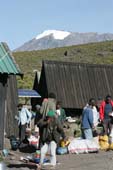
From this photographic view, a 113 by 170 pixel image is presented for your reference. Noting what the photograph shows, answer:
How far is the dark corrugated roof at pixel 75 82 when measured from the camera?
30172 millimetres

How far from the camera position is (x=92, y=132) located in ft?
59.3

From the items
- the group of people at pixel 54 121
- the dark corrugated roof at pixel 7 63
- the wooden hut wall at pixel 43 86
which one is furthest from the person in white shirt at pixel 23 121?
the wooden hut wall at pixel 43 86

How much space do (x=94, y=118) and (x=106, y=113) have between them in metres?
0.87

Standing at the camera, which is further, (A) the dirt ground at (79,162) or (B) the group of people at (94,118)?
(B) the group of people at (94,118)

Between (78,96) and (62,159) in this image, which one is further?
(78,96)

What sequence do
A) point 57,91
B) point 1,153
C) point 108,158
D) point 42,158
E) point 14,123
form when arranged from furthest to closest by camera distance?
point 57,91
point 14,123
point 1,153
point 108,158
point 42,158

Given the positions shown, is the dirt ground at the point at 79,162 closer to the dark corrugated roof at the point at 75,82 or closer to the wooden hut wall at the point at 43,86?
the dark corrugated roof at the point at 75,82

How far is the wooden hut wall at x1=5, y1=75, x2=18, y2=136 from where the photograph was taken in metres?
23.5

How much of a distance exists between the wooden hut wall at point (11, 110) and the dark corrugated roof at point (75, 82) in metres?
5.79

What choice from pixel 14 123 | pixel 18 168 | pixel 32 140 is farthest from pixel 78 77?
pixel 18 168

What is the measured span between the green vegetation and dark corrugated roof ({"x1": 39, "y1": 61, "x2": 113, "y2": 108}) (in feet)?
82.2

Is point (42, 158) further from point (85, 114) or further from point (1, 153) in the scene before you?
point (85, 114)

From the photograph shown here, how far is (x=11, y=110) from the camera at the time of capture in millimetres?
23766

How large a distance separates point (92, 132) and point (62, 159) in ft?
9.45
